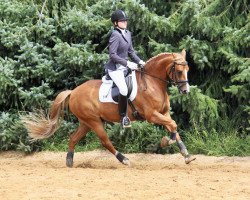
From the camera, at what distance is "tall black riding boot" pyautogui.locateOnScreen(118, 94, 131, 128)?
432 inches

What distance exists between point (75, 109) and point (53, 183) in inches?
112

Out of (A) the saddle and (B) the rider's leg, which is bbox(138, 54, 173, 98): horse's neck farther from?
(B) the rider's leg

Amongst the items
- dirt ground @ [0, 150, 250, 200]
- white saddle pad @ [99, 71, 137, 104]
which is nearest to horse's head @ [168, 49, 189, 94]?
white saddle pad @ [99, 71, 137, 104]

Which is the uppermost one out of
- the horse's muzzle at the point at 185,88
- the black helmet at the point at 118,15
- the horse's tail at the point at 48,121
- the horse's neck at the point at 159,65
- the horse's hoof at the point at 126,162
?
the black helmet at the point at 118,15

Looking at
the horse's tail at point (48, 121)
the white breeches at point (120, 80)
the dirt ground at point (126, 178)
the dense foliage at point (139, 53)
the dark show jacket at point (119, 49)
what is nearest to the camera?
the dirt ground at point (126, 178)

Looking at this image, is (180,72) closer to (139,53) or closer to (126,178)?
(126,178)

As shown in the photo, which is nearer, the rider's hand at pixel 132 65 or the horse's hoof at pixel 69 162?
the rider's hand at pixel 132 65

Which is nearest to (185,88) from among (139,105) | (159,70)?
(159,70)

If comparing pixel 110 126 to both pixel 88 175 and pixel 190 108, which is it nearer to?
pixel 190 108

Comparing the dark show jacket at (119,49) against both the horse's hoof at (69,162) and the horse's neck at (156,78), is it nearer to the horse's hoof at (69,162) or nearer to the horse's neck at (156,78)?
the horse's neck at (156,78)

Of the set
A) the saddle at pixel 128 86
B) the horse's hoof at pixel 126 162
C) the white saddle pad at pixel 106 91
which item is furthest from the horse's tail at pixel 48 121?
the horse's hoof at pixel 126 162

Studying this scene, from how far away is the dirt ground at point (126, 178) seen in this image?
8.12m

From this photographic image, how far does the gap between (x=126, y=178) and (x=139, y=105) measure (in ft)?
6.28

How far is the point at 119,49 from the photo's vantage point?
431 inches
